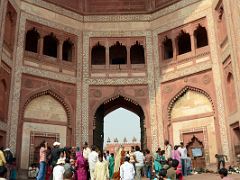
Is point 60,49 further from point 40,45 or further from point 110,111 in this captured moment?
point 110,111

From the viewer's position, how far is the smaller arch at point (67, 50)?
15228 millimetres

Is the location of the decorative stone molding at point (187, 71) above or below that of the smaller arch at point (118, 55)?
below

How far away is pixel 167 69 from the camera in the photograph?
48.2 feet

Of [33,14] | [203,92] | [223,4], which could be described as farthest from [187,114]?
[33,14]

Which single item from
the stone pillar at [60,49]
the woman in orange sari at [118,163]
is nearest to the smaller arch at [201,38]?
the stone pillar at [60,49]

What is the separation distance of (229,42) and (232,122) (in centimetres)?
293

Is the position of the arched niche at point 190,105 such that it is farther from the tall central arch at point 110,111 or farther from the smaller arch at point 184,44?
the smaller arch at point 184,44

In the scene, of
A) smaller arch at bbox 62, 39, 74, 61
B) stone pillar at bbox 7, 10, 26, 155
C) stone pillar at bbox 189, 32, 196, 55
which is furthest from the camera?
smaller arch at bbox 62, 39, 74, 61

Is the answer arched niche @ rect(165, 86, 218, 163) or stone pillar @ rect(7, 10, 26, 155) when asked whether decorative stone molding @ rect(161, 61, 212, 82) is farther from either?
stone pillar @ rect(7, 10, 26, 155)

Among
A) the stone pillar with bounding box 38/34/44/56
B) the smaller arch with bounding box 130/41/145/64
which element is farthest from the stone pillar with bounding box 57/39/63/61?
the smaller arch with bounding box 130/41/145/64

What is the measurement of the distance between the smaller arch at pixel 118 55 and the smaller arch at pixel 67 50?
83.2 inches

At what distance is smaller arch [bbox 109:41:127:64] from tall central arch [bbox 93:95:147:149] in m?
2.19

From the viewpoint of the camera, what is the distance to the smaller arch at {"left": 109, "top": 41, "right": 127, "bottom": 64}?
1645 centimetres

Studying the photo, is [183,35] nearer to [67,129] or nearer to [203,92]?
[203,92]
